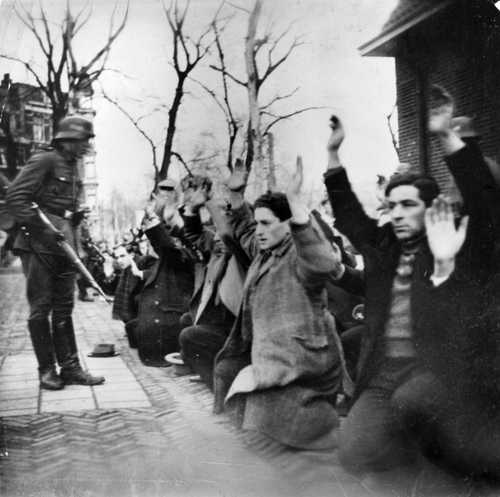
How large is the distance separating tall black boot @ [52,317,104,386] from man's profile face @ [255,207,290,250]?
1424mm

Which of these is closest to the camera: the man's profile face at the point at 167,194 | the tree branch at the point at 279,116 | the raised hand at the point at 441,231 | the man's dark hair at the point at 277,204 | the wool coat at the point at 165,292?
the raised hand at the point at 441,231

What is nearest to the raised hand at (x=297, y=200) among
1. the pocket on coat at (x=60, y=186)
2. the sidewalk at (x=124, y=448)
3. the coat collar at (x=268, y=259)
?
the coat collar at (x=268, y=259)

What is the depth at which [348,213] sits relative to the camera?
369 cm

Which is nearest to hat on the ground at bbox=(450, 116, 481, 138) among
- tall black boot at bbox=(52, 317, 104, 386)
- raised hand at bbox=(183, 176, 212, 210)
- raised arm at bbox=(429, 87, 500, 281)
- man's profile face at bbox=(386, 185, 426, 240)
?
raised arm at bbox=(429, 87, 500, 281)

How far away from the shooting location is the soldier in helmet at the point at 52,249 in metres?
4.20

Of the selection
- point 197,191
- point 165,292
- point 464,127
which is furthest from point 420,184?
point 165,292

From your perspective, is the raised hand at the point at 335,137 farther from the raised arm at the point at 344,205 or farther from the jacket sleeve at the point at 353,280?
the jacket sleeve at the point at 353,280

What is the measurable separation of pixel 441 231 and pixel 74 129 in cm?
238

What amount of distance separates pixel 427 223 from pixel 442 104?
0.74 meters

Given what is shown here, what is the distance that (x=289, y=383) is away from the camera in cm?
380

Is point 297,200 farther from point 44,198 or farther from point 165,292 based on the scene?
point 165,292

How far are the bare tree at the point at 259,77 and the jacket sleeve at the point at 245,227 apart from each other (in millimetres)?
237

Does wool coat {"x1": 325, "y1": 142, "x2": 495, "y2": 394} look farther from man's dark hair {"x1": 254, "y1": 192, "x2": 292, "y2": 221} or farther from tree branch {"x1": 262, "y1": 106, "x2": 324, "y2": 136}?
tree branch {"x1": 262, "y1": 106, "x2": 324, "y2": 136}

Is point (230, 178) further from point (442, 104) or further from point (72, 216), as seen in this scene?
point (442, 104)
